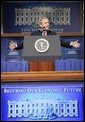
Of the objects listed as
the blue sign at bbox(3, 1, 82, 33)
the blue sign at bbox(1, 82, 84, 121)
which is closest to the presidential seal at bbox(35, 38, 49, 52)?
the blue sign at bbox(1, 82, 84, 121)

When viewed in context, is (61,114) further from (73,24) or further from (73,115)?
(73,24)

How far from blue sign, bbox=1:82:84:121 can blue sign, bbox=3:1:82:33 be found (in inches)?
84.9

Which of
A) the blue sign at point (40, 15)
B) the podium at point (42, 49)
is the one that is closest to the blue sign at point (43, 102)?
the podium at point (42, 49)

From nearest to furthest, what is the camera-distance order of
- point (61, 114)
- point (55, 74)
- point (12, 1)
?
point (61, 114)
point (55, 74)
point (12, 1)

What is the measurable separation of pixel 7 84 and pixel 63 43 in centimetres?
55

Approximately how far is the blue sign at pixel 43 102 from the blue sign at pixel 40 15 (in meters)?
2.16

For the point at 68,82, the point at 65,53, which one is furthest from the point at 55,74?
the point at 65,53

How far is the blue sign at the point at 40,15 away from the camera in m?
3.28

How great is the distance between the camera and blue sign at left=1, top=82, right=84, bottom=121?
3.74ft

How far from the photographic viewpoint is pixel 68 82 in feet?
3.90

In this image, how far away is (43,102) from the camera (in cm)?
115

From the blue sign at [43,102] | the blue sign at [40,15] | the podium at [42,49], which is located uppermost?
the blue sign at [40,15]

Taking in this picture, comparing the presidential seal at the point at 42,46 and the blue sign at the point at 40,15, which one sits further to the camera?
the blue sign at the point at 40,15

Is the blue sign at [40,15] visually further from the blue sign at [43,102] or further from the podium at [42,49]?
the blue sign at [43,102]
